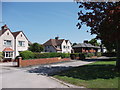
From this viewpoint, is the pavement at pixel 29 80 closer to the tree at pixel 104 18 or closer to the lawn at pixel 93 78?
the lawn at pixel 93 78

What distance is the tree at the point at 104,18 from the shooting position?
38.5 feet

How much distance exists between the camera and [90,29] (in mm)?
14883

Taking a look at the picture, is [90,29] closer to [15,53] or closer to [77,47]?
[15,53]

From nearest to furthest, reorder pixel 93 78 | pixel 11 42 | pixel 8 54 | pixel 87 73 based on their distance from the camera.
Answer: pixel 93 78
pixel 87 73
pixel 8 54
pixel 11 42

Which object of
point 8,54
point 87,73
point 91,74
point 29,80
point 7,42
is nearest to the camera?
point 29,80

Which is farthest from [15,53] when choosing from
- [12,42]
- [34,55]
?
[34,55]

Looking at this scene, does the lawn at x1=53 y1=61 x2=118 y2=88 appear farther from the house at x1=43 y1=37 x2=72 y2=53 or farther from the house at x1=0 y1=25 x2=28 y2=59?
the house at x1=43 y1=37 x2=72 y2=53

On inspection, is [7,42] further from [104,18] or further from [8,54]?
[104,18]

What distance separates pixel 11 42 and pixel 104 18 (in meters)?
27.4

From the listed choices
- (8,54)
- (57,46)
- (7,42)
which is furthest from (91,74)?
(57,46)

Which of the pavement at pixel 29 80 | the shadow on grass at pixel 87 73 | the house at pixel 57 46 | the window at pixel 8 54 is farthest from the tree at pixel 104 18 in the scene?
the house at pixel 57 46

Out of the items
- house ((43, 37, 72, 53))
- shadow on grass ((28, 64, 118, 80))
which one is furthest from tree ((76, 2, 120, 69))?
house ((43, 37, 72, 53))

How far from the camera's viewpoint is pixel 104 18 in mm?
12914

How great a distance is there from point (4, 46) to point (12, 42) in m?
2.61
